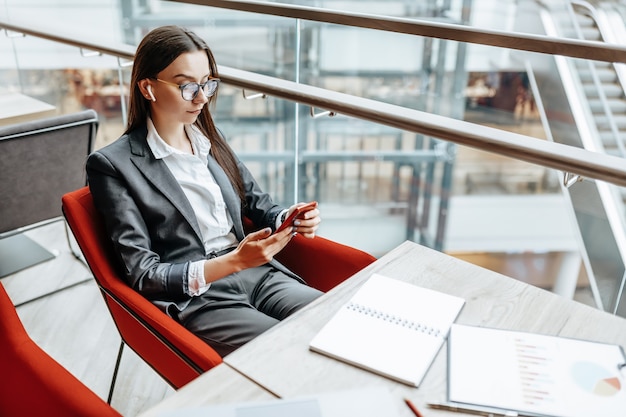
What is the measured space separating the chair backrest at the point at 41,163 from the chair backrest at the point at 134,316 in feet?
2.69

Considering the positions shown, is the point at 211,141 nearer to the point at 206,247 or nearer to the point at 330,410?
the point at 206,247

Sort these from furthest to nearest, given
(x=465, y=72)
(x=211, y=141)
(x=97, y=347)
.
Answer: (x=465, y=72), (x=97, y=347), (x=211, y=141)

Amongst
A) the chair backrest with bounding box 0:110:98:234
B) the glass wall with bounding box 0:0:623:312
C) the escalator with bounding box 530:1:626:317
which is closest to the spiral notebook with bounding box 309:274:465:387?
the chair backrest with bounding box 0:110:98:234

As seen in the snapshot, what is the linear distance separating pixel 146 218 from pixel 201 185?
183mm

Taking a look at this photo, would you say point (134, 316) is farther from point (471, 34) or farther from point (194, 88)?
point (471, 34)

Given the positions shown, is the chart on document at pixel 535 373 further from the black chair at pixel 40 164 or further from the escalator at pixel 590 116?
the escalator at pixel 590 116

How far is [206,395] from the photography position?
1.03m

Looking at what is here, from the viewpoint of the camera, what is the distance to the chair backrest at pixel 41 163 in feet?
7.49

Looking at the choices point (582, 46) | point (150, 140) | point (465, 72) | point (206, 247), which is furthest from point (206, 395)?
point (465, 72)

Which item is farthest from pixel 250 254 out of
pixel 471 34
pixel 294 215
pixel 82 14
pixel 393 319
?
pixel 82 14

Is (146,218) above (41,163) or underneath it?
above

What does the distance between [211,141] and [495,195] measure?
1089cm

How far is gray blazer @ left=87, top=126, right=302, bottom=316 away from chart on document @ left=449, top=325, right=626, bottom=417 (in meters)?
0.72

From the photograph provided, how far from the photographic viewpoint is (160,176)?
5.24 feet
